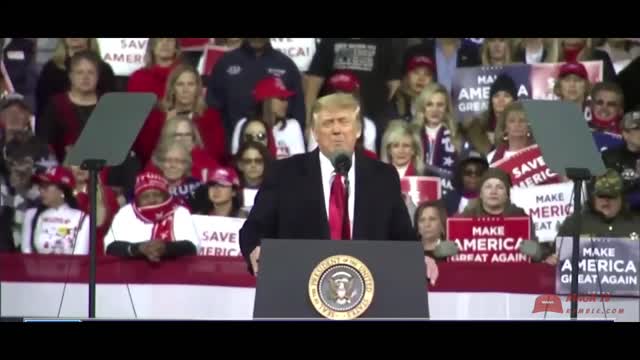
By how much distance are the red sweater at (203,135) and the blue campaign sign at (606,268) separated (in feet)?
7.96

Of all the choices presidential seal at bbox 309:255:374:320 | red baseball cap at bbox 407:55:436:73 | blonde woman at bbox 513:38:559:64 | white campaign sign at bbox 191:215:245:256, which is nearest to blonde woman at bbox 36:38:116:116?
white campaign sign at bbox 191:215:245:256

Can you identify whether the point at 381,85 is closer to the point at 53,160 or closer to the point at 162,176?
the point at 162,176

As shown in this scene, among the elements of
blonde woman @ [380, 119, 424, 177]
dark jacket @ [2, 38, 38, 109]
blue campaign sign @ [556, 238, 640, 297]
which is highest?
dark jacket @ [2, 38, 38, 109]

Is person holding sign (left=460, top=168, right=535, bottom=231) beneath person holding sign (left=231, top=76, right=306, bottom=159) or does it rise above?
beneath

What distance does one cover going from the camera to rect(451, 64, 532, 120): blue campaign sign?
9891 mm

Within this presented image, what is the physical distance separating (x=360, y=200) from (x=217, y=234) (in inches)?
104

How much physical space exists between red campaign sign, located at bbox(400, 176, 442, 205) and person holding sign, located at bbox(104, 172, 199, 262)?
1.52 m

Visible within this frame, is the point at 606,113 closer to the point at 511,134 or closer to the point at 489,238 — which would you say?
the point at 511,134

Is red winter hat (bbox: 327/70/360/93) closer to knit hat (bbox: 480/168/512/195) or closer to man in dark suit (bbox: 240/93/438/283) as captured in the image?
knit hat (bbox: 480/168/512/195)

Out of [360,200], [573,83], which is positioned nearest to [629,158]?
[573,83]

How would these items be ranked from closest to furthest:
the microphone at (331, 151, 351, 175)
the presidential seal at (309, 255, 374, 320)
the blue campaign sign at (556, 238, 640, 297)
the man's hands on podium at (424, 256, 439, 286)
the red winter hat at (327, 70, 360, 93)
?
the presidential seal at (309, 255, 374, 320) → the microphone at (331, 151, 351, 175) → the man's hands on podium at (424, 256, 439, 286) → the blue campaign sign at (556, 238, 640, 297) → the red winter hat at (327, 70, 360, 93)

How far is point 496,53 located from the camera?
9906 mm

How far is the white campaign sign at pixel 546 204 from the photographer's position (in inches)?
387
